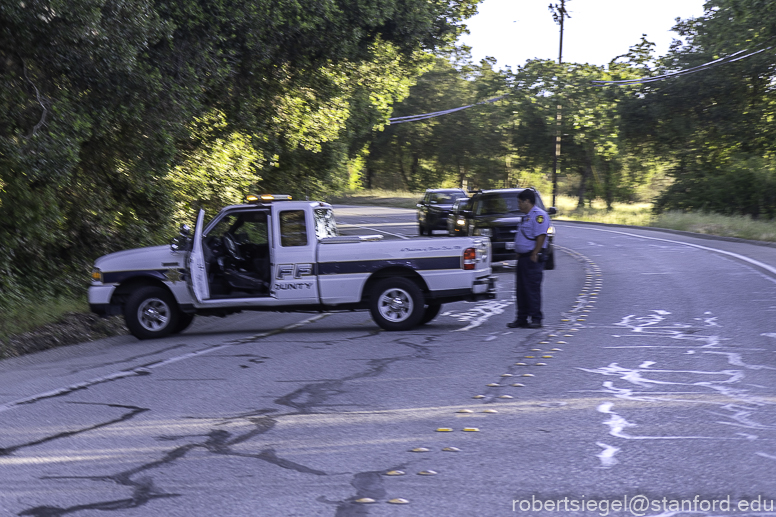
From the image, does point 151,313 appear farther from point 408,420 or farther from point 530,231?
point 408,420

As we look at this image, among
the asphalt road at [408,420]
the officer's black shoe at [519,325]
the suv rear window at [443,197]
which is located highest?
the suv rear window at [443,197]

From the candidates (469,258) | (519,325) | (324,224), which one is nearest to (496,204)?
(324,224)

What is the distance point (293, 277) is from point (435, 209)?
19130 millimetres

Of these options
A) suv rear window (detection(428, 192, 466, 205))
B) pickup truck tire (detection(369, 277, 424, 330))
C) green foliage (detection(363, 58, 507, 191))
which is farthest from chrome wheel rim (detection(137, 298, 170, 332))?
green foliage (detection(363, 58, 507, 191))

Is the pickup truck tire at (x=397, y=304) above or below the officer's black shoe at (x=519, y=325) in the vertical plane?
above

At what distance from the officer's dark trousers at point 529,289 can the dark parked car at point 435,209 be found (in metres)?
18.4

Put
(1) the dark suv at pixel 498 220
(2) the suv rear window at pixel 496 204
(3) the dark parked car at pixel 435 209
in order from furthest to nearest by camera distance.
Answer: (3) the dark parked car at pixel 435 209 < (2) the suv rear window at pixel 496 204 < (1) the dark suv at pixel 498 220

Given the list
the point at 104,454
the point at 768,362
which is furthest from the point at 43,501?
the point at 768,362

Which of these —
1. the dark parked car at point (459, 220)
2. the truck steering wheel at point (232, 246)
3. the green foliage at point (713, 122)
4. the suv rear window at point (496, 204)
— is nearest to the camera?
the truck steering wheel at point (232, 246)

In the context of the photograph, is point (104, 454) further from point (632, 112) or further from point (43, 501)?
point (632, 112)

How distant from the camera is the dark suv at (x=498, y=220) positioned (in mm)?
19109

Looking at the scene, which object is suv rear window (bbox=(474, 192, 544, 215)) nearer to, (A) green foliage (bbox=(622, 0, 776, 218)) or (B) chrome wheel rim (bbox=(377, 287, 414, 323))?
(B) chrome wheel rim (bbox=(377, 287, 414, 323))

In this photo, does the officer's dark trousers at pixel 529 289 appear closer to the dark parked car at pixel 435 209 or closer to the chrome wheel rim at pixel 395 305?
the chrome wheel rim at pixel 395 305

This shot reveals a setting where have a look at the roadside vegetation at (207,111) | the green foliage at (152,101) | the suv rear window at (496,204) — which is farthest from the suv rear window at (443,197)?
the suv rear window at (496,204)
